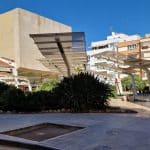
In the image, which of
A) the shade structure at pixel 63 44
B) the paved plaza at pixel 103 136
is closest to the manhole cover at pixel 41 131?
the paved plaza at pixel 103 136

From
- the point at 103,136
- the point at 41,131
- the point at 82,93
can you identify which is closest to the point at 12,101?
the point at 82,93

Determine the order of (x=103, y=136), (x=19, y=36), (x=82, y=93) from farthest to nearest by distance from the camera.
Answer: (x=19, y=36)
(x=82, y=93)
(x=103, y=136)

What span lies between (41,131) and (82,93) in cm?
552

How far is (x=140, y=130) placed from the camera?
9406 mm

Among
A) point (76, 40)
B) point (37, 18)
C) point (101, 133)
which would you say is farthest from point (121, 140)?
point (37, 18)

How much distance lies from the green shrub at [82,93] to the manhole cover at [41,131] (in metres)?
4.21

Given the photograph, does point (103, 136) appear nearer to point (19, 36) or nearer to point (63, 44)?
point (63, 44)

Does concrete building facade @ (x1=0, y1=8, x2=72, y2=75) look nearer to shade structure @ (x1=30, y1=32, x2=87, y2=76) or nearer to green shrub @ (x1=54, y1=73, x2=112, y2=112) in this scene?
shade structure @ (x1=30, y1=32, x2=87, y2=76)

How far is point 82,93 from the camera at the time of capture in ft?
49.2

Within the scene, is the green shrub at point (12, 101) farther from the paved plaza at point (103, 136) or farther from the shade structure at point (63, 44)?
the shade structure at point (63, 44)

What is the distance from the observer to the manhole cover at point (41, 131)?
28.8 feet

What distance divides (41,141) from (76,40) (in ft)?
44.0

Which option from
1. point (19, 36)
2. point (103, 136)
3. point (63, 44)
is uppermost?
point (19, 36)

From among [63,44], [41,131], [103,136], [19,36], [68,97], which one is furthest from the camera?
[19,36]
